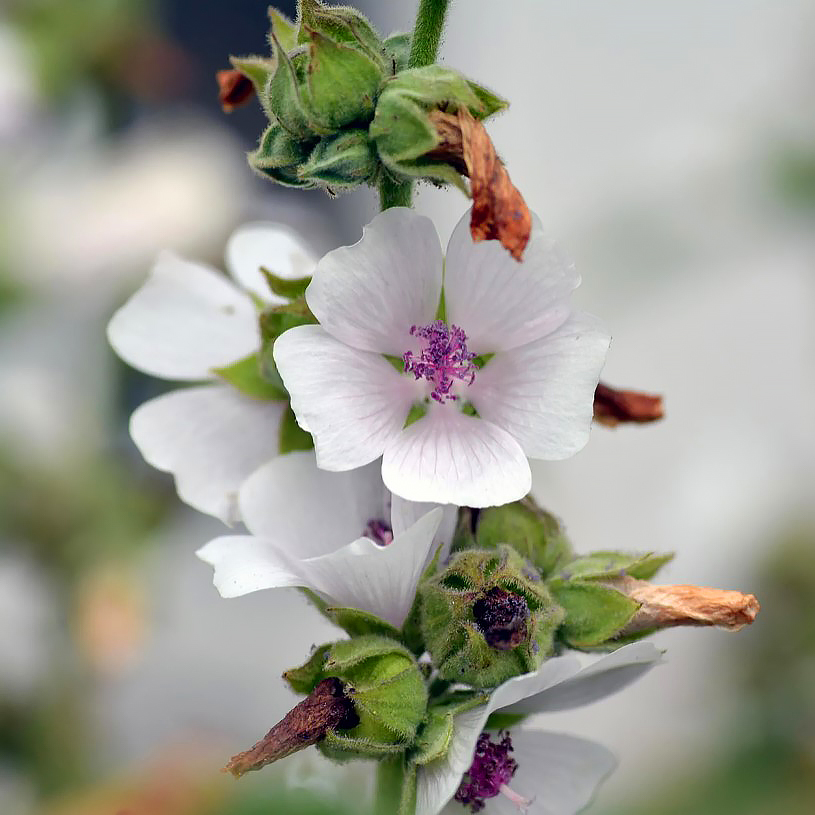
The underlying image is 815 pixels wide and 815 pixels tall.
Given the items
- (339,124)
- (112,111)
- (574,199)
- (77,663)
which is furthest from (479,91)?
(574,199)

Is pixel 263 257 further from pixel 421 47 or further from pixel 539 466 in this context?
pixel 539 466

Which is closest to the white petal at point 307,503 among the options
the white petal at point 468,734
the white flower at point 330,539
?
the white flower at point 330,539

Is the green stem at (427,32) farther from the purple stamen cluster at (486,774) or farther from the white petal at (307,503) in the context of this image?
the purple stamen cluster at (486,774)

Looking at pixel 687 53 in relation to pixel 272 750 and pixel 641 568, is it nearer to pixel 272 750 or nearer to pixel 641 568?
pixel 641 568

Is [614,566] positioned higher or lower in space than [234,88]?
lower

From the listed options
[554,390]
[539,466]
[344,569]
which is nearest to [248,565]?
[344,569]
